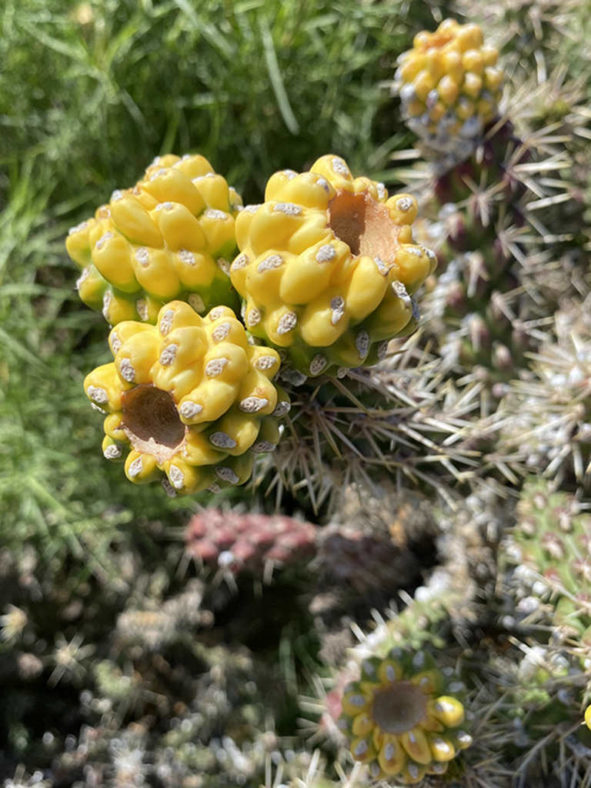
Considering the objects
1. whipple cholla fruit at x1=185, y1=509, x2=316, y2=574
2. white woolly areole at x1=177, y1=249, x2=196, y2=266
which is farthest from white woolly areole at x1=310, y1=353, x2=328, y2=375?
whipple cholla fruit at x1=185, y1=509, x2=316, y2=574

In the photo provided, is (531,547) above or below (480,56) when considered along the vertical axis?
below

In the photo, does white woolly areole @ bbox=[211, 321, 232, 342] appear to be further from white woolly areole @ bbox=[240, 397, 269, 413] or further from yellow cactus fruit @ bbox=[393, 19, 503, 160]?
yellow cactus fruit @ bbox=[393, 19, 503, 160]

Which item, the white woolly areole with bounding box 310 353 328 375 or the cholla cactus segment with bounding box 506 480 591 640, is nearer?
the white woolly areole with bounding box 310 353 328 375

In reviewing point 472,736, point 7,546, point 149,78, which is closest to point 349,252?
point 472,736

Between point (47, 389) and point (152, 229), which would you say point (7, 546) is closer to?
point (47, 389)

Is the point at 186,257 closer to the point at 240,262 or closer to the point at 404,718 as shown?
the point at 240,262

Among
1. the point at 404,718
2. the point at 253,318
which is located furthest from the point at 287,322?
the point at 404,718
